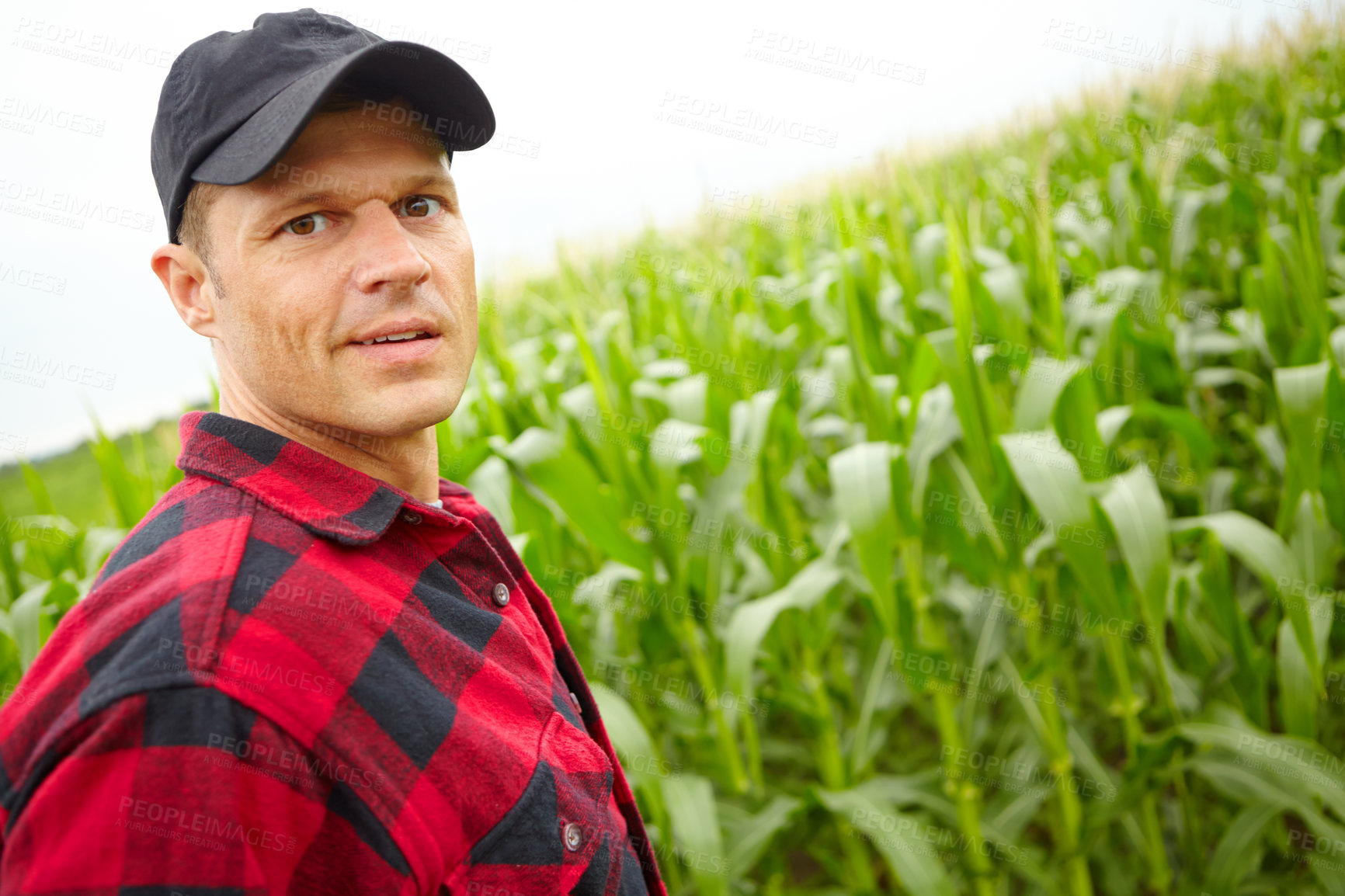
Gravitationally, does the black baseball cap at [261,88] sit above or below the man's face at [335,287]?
above

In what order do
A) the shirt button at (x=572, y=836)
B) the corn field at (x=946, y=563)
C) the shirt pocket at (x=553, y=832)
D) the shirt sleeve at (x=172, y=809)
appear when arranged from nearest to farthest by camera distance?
the shirt sleeve at (x=172, y=809), the shirt pocket at (x=553, y=832), the shirt button at (x=572, y=836), the corn field at (x=946, y=563)

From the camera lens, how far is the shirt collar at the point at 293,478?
920 mm

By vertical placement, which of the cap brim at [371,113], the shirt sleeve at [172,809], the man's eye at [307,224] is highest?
the cap brim at [371,113]

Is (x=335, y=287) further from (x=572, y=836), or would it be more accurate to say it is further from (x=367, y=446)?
(x=572, y=836)

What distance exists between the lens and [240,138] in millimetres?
944

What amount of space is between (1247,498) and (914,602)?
5.33 ft

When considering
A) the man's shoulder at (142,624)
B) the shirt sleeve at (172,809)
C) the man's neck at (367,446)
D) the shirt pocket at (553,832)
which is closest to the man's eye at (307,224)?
the man's neck at (367,446)

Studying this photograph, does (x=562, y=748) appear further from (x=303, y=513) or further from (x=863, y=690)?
(x=863, y=690)

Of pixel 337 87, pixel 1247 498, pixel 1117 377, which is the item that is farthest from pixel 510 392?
pixel 1247 498

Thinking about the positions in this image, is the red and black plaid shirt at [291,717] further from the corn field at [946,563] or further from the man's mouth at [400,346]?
the corn field at [946,563]

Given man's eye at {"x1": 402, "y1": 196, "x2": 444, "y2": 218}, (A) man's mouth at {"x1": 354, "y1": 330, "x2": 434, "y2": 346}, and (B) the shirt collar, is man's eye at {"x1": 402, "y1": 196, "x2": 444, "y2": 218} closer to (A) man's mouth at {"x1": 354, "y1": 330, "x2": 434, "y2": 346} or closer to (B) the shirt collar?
(A) man's mouth at {"x1": 354, "y1": 330, "x2": 434, "y2": 346}

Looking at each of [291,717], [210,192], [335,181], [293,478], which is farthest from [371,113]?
[291,717]

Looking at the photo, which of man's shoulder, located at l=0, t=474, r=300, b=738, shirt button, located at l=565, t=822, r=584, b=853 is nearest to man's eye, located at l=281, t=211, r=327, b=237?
man's shoulder, located at l=0, t=474, r=300, b=738

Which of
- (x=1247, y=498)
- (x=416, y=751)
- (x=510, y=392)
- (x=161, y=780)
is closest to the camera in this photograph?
(x=161, y=780)
